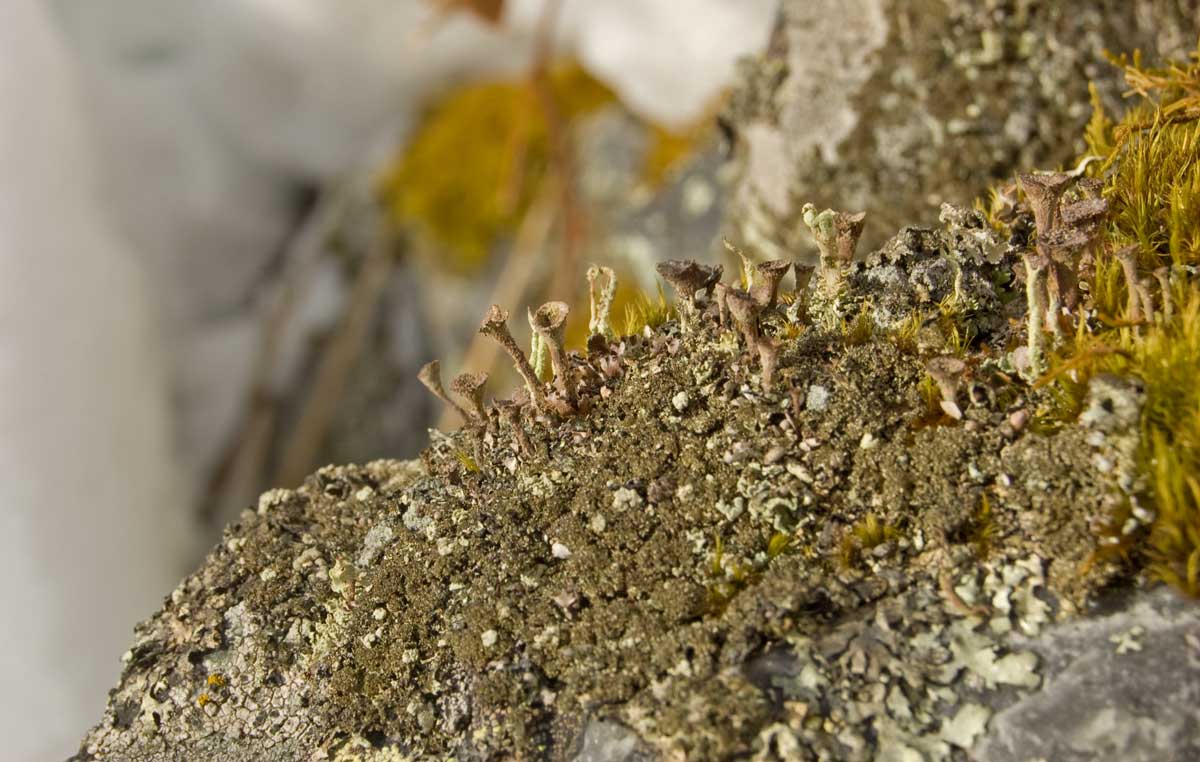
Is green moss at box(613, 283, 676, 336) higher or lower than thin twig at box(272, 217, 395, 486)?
lower

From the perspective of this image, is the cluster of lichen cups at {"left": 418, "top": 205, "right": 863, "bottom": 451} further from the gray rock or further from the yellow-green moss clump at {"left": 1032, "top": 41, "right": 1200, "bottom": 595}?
the gray rock

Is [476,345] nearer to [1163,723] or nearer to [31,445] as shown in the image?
[31,445]

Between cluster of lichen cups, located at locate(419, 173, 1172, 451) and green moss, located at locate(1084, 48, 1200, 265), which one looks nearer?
cluster of lichen cups, located at locate(419, 173, 1172, 451)

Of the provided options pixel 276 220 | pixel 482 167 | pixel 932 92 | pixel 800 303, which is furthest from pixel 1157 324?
pixel 276 220

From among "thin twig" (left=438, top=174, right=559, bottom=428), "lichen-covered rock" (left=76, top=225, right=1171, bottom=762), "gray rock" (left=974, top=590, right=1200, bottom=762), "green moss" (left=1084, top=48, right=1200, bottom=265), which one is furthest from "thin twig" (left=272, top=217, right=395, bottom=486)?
"gray rock" (left=974, top=590, right=1200, bottom=762)

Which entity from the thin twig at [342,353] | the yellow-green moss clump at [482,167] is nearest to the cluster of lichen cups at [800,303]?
the yellow-green moss clump at [482,167]

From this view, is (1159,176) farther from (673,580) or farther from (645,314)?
(673,580)

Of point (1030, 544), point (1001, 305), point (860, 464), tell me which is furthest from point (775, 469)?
point (1001, 305)

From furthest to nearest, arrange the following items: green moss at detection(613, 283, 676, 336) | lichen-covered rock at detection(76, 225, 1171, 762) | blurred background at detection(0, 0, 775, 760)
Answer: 1. blurred background at detection(0, 0, 775, 760)
2. green moss at detection(613, 283, 676, 336)
3. lichen-covered rock at detection(76, 225, 1171, 762)
